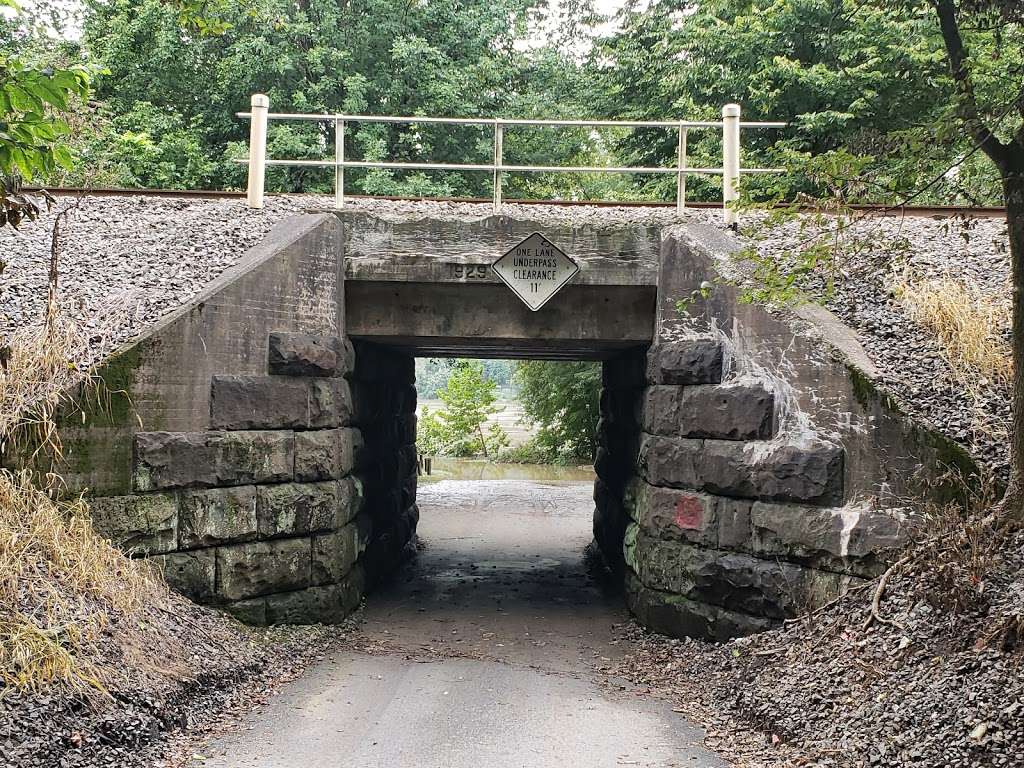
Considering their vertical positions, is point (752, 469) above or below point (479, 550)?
above

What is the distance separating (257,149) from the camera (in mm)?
10266

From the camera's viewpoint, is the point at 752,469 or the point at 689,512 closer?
the point at 752,469

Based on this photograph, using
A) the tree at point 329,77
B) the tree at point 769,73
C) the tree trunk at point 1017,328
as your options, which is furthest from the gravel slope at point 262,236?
the tree at point 329,77

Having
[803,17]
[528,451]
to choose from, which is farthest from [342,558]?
[528,451]

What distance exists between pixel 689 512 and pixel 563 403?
17597mm

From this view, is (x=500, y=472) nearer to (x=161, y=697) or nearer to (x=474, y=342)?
(x=474, y=342)

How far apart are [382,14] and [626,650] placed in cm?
1733

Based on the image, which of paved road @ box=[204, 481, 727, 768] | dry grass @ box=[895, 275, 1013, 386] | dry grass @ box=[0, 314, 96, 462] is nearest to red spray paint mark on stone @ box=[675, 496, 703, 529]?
paved road @ box=[204, 481, 727, 768]

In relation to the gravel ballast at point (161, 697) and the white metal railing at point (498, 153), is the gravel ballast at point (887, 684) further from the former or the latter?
the white metal railing at point (498, 153)

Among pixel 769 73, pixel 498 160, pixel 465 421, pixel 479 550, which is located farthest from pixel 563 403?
pixel 498 160

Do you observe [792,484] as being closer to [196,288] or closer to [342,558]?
[342,558]

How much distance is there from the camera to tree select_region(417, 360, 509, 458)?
30.3 meters

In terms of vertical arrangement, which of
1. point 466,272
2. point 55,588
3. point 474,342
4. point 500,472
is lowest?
point 500,472

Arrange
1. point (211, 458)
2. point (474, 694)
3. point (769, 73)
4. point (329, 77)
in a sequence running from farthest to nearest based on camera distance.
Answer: point (329, 77), point (769, 73), point (211, 458), point (474, 694)
